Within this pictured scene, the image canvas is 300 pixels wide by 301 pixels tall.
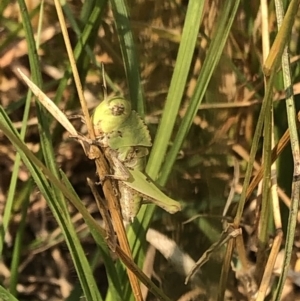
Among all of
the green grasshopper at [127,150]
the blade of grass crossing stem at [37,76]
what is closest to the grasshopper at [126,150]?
the green grasshopper at [127,150]

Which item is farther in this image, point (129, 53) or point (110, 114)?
point (129, 53)

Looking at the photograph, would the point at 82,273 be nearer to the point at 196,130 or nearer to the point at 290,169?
the point at 196,130

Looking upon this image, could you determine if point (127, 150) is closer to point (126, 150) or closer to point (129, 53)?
point (126, 150)

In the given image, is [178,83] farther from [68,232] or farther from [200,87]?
[68,232]

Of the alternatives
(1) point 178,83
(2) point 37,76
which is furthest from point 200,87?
(2) point 37,76

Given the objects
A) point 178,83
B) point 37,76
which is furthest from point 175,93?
point 37,76

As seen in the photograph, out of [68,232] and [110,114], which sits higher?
[110,114]
